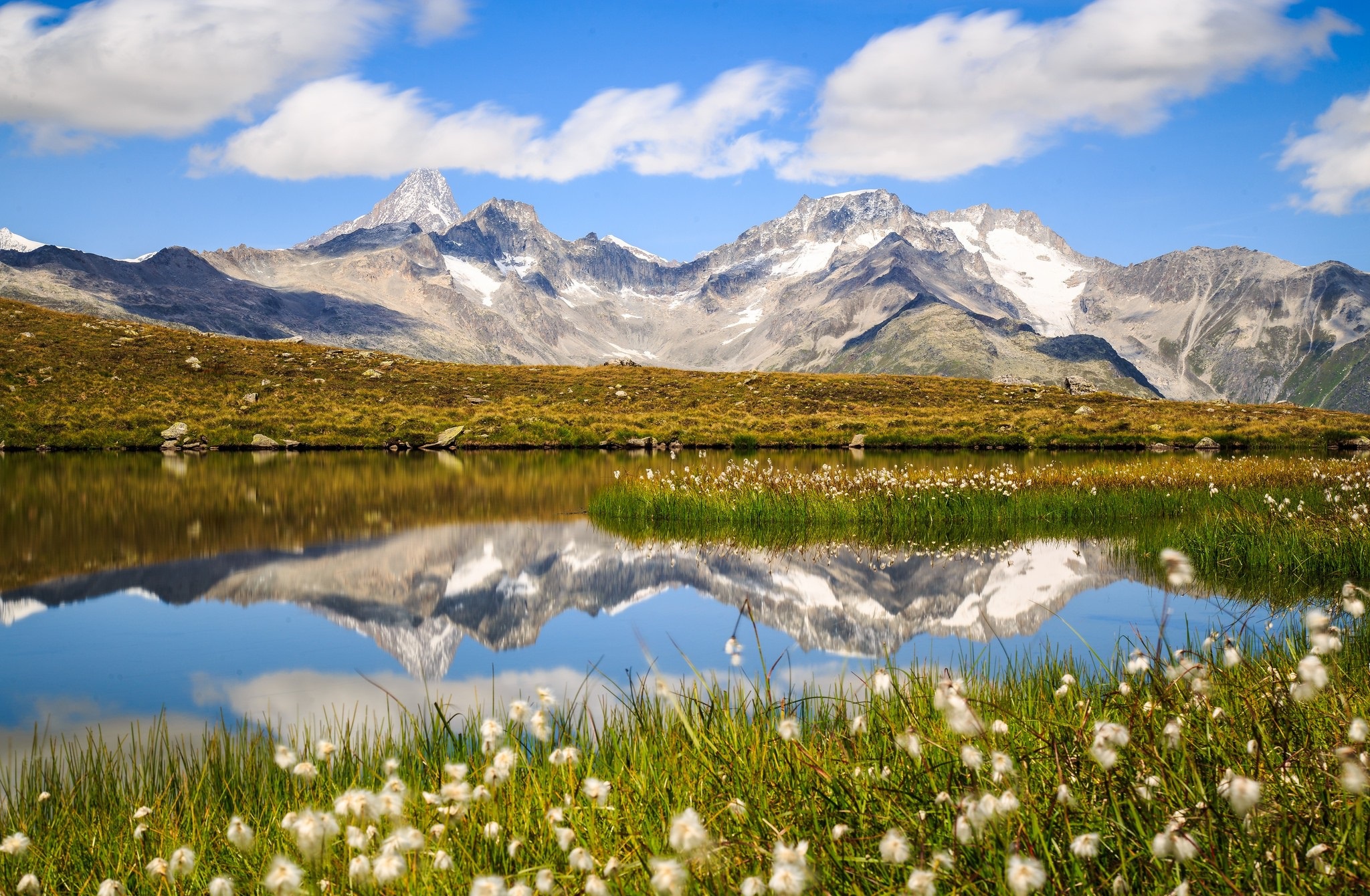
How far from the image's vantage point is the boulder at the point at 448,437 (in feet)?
193

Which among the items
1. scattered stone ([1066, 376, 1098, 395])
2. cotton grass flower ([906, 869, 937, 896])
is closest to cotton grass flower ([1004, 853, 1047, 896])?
cotton grass flower ([906, 869, 937, 896])

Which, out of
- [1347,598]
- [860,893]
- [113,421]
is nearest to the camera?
[860,893]

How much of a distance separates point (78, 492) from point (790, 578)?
82.7 ft

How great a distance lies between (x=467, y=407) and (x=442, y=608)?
58.7m

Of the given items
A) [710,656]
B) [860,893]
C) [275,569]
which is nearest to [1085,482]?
[710,656]

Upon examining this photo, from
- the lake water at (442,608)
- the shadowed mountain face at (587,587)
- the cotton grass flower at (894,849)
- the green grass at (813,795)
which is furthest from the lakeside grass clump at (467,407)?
the cotton grass flower at (894,849)

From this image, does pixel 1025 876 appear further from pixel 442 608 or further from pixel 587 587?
pixel 587 587

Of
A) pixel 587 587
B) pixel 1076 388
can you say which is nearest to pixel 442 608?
pixel 587 587

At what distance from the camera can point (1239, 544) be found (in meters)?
16.7

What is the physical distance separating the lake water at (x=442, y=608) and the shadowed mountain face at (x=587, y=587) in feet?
0.22

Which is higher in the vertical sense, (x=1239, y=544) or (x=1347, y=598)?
(x=1347, y=598)

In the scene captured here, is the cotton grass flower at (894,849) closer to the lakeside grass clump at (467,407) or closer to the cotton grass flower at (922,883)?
the cotton grass flower at (922,883)

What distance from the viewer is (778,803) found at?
199 inches

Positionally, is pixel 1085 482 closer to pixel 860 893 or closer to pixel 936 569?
pixel 936 569
